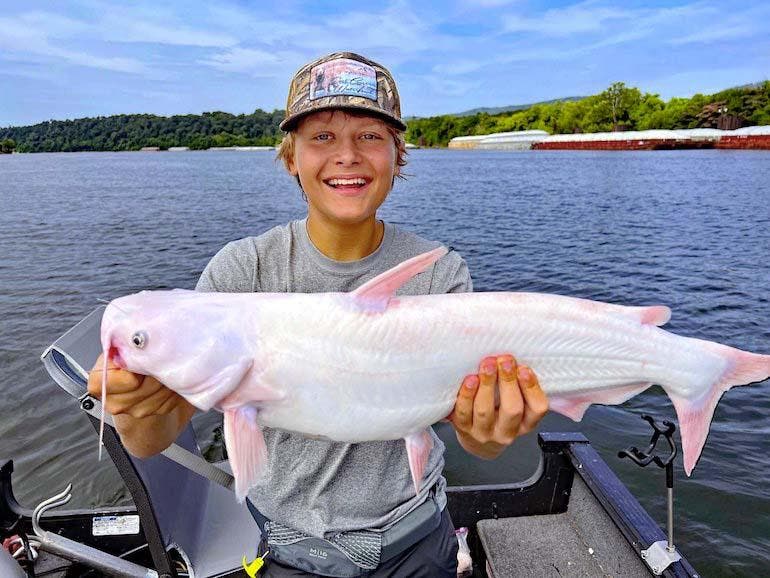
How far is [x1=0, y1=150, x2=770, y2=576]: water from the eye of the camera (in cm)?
729

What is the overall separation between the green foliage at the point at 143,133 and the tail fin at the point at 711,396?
15072 centimetres

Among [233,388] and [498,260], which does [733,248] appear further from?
[233,388]

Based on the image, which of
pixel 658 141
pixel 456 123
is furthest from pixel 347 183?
pixel 456 123

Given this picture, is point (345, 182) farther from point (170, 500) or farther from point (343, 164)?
point (170, 500)

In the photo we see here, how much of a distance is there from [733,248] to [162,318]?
2110 centimetres

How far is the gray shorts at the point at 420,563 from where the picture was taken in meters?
2.50

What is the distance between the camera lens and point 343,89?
2533mm

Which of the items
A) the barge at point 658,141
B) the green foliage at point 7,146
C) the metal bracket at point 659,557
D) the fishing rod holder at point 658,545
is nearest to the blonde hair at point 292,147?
the fishing rod holder at point 658,545

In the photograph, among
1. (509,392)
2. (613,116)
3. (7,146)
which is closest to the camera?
(509,392)

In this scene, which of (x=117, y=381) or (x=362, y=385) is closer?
(x=117, y=381)

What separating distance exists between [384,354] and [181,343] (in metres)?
0.81

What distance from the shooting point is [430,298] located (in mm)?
2357

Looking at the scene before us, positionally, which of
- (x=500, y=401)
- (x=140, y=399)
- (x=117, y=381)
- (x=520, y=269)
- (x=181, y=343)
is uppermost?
(x=181, y=343)

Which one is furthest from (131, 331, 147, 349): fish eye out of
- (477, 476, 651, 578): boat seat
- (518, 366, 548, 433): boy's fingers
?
(477, 476, 651, 578): boat seat
